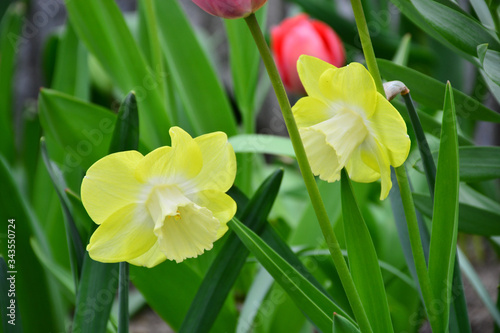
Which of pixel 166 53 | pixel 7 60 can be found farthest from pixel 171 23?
pixel 7 60

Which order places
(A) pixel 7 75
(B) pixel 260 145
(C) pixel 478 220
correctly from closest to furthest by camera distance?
(C) pixel 478 220 < (B) pixel 260 145 < (A) pixel 7 75

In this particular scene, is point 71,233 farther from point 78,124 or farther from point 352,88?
point 352,88

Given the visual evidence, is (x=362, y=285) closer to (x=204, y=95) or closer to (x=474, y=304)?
(x=204, y=95)

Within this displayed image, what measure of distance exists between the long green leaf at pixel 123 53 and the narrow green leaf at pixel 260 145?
0.41ft

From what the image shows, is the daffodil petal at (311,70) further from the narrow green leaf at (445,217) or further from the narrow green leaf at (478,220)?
the narrow green leaf at (478,220)

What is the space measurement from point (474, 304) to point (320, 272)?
17.6 inches

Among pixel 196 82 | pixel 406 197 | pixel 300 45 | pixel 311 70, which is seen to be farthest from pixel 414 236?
pixel 300 45

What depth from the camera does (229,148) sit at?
353 millimetres

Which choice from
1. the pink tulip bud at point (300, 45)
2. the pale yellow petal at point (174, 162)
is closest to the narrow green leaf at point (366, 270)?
the pale yellow petal at point (174, 162)

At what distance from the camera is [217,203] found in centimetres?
36

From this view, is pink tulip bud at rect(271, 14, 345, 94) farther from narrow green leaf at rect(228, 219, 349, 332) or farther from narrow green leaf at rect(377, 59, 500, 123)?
narrow green leaf at rect(228, 219, 349, 332)

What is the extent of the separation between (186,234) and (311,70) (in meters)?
0.15

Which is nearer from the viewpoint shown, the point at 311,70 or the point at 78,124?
the point at 311,70

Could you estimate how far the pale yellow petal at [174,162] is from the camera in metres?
0.33
